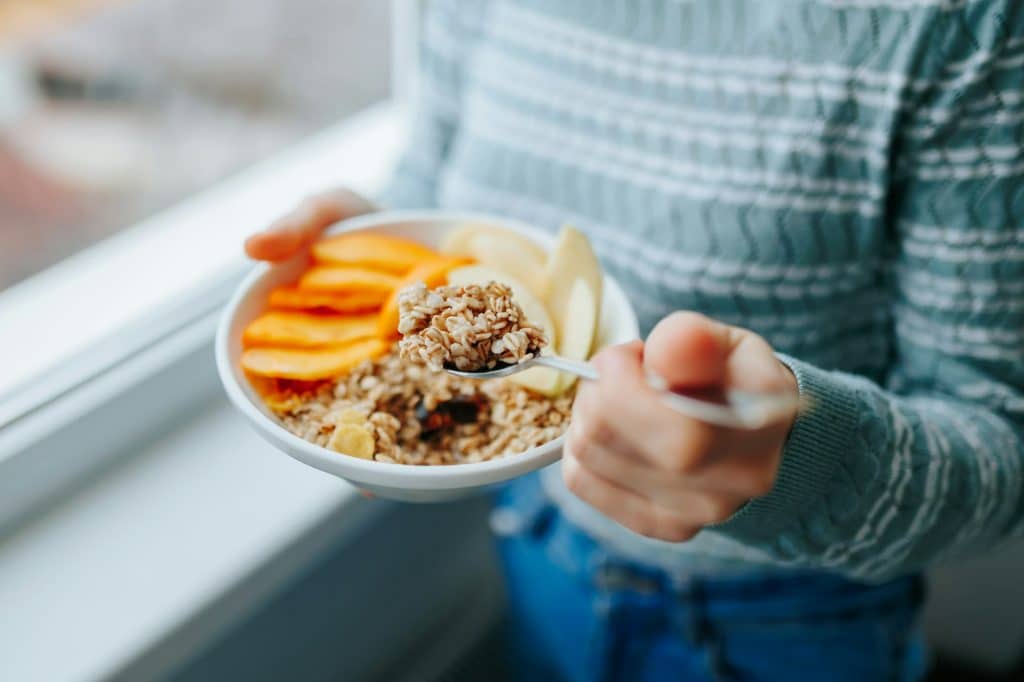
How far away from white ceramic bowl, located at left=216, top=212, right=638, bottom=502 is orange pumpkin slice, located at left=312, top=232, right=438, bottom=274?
0.07ft

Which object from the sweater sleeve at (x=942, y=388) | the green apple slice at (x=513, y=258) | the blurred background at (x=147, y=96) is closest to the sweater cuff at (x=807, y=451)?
the sweater sleeve at (x=942, y=388)

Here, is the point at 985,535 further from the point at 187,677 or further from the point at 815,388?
the point at 187,677

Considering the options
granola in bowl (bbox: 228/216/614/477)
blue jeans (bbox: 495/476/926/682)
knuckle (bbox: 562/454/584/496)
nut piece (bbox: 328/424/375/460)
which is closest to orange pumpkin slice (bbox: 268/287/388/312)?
granola in bowl (bbox: 228/216/614/477)

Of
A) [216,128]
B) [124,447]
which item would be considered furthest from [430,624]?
[216,128]

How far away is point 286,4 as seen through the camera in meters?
1.22

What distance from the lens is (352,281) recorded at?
0.68 metres

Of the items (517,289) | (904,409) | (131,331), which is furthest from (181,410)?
(904,409)

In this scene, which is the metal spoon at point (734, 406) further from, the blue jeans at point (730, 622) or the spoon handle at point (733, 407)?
the blue jeans at point (730, 622)

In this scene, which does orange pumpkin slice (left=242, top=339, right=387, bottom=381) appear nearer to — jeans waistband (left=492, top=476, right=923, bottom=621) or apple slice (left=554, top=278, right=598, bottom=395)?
apple slice (left=554, top=278, right=598, bottom=395)

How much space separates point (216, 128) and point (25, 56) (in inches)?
9.4

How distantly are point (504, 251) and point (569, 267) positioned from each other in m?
0.06

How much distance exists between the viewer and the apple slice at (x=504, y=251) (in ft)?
2.29

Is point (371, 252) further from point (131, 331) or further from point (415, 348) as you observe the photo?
point (131, 331)

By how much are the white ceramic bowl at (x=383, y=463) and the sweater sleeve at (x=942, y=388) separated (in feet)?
0.50
